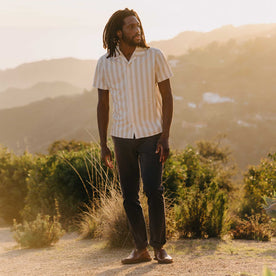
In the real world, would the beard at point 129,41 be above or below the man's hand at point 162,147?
above

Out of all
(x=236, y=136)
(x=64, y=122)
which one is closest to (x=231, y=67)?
(x=236, y=136)

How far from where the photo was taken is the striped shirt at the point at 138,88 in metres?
3.16

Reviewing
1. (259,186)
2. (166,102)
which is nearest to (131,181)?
(166,102)

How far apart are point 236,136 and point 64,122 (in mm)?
43863

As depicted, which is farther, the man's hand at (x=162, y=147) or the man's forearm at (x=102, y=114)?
the man's forearm at (x=102, y=114)

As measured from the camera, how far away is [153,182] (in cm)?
319

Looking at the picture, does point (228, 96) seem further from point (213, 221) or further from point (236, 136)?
point (213, 221)

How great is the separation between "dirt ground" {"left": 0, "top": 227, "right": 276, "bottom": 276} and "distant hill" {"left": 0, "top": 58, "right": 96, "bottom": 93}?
173583 millimetres

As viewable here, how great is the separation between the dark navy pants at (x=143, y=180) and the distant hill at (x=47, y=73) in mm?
174677

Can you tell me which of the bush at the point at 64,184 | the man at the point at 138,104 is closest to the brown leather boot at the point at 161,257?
the man at the point at 138,104

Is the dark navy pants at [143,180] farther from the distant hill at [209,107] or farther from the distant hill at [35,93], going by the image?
the distant hill at [35,93]

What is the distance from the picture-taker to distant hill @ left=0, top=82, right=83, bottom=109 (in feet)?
491

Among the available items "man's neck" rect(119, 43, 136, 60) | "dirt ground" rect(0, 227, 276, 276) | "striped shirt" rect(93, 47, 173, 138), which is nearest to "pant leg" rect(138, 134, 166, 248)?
"striped shirt" rect(93, 47, 173, 138)

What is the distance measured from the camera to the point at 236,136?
240 ft
